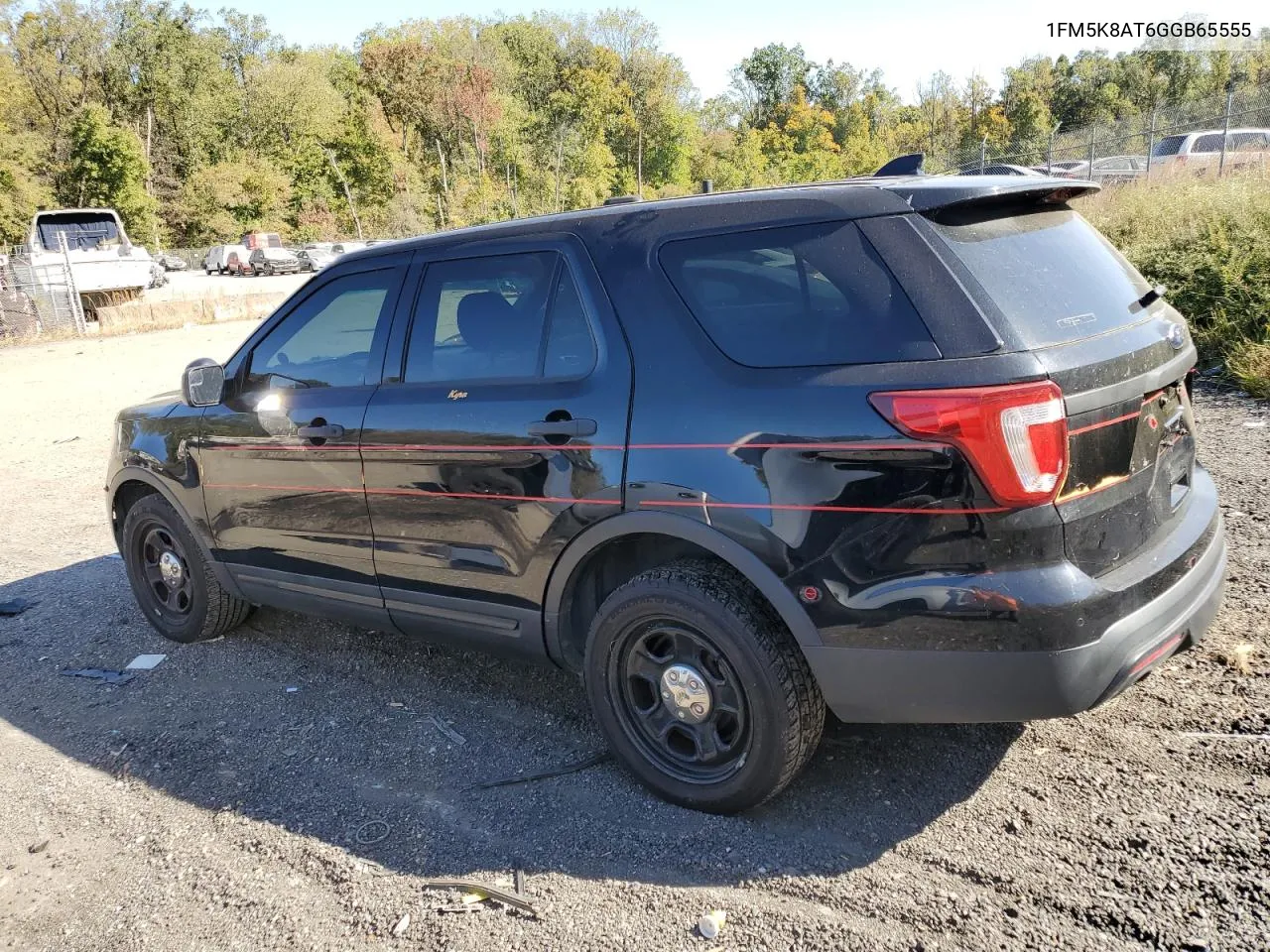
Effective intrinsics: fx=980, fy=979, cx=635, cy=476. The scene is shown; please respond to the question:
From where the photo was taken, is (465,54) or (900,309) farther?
(465,54)

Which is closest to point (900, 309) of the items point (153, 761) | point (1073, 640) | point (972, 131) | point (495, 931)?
point (1073, 640)

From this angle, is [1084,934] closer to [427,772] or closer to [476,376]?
[427,772]

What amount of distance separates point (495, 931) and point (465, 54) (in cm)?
7794

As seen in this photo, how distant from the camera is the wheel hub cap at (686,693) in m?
2.99

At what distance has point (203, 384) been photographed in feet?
14.4

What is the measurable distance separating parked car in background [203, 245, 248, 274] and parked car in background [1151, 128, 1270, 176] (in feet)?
132

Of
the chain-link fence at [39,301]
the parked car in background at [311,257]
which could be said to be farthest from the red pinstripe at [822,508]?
the parked car in background at [311,257]

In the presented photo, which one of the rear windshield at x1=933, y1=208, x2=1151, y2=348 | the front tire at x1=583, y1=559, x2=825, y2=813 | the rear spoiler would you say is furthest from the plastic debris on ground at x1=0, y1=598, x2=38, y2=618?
the rear windshield at x1=933, y1=208, x2=1151, y2=348

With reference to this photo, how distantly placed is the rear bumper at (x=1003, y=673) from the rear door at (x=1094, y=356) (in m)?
0.21

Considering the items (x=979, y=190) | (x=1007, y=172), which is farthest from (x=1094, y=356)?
(x=1007, y=172)

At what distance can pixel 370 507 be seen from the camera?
384 centimetres

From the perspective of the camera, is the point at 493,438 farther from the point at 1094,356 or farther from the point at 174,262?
the point at 174,262

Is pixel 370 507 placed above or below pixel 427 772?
above

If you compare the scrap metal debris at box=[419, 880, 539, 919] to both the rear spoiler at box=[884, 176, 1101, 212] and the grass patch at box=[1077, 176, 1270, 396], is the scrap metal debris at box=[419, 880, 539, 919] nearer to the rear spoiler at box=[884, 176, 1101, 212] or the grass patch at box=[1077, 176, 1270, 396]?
the rear spoiler at box=[884, 176, 1101, 212]
